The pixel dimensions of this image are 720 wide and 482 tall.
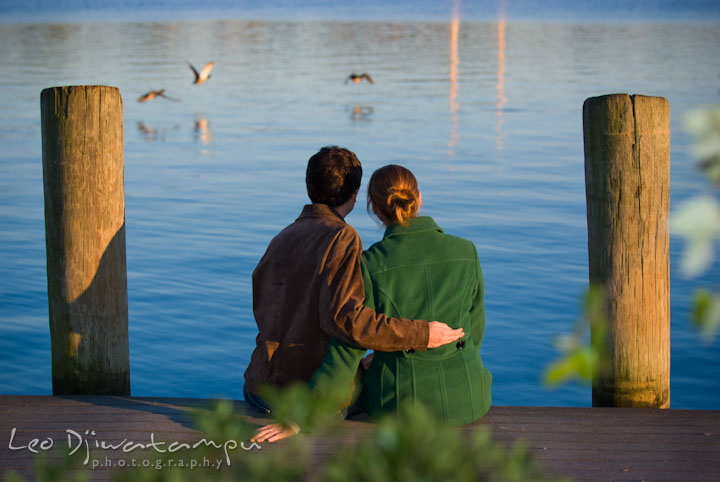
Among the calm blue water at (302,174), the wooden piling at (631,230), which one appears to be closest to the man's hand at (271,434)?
the wooden piling at (631,230)

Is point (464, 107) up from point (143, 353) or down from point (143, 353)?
up

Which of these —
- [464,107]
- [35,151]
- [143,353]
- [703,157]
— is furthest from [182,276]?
[464,107]

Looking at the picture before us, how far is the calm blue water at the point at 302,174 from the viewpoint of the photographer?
25.0 ft

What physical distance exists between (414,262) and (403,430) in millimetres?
2027

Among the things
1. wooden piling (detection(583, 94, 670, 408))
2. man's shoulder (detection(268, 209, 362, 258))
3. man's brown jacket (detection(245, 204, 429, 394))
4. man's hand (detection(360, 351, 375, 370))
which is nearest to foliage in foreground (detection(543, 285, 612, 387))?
man's brown jacket (detection(245, 204, 429, 394))

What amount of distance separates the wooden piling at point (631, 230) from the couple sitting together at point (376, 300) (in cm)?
71

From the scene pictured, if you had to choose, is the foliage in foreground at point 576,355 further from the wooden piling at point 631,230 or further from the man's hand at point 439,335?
the wooden piling at point 631,230

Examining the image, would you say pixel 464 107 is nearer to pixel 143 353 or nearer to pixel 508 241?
Result: pixel 508 241

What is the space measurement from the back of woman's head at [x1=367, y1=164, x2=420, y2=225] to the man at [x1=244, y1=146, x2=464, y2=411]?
0.14 m

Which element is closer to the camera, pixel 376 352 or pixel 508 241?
pixel 376 352

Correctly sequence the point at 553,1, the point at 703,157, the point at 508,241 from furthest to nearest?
the point at 553,1 < the point at 508,241 < the point at 703,157

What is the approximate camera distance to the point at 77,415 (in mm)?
3830

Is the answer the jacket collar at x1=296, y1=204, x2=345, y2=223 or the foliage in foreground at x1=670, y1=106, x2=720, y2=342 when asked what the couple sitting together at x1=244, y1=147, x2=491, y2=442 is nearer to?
the jacket collar at x1=296, y1=204, x2=345, y2=223

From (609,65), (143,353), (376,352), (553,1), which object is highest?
(553,1)
